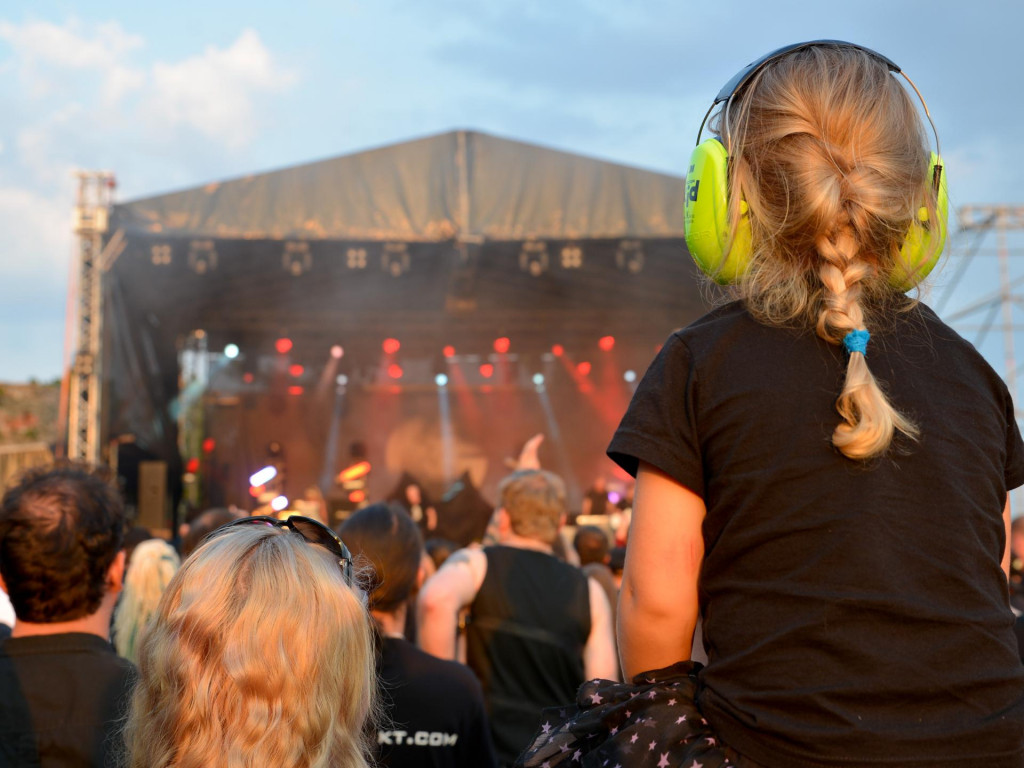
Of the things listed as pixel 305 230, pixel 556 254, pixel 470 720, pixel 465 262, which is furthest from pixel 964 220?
pixel 470 720

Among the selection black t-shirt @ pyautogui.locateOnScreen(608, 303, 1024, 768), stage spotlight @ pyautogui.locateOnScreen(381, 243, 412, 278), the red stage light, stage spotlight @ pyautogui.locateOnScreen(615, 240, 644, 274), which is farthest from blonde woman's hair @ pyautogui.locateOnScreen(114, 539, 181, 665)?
the red stage light

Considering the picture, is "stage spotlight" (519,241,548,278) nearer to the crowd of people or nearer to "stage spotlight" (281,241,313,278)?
"stage spotlight" (281,241,313,278)

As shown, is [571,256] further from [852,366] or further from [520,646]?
[852,366]

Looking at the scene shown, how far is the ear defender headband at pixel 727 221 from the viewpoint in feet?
4.58

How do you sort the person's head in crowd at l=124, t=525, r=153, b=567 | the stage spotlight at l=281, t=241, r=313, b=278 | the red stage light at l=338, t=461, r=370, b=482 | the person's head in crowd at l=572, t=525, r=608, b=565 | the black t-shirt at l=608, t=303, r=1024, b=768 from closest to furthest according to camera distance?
1. the black t-shirt at l=608, t=303, r=1024, b=768
2. the person's head in crowd at l=124, t=525, r=153, b=567
3. the person's head in crowd at l=572, t=525, r=608, b=565
4. the stage spotlight at l=281, t=241, r=313, b=278
5. the red stage light at l=338, t=461, r=370, b=482

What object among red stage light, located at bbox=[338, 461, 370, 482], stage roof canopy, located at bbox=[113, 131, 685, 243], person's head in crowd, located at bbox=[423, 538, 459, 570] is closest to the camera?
person's head in crowd, located at bbox=[423, 538, 459, 570]

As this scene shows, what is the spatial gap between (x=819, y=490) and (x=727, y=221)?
0.42 metres

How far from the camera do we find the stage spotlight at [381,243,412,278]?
9594 millimetres

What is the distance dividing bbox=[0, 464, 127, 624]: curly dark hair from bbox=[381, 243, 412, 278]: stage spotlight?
7.41 meters

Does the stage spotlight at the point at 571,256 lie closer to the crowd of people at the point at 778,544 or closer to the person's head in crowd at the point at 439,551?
the person's head in crowd at the point at 439,551

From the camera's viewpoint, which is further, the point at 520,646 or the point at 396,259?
the point at 396,259

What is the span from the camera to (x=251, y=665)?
133 centimetres

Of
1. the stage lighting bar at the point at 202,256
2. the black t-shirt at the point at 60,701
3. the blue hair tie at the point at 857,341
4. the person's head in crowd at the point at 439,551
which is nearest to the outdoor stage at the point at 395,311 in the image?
the stage lighting bar at the point at 202,256

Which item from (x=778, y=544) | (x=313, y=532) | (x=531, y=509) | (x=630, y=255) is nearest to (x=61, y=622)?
(x=313, y=532)
